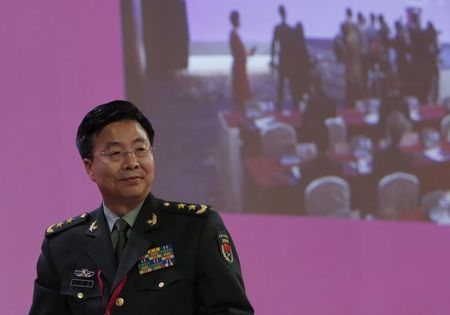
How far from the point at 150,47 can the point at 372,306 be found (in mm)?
1151

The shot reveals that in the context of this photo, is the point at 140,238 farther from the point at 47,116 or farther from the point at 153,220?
the point at 47,116

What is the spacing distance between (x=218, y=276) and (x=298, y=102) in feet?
4.17

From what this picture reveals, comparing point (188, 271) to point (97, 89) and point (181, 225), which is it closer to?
point (181, 225)

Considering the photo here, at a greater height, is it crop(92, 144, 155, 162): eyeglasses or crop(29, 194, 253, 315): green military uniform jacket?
crop(92, 144, 155, 162): eyeglasses

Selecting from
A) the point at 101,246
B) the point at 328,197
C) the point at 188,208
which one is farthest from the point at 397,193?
the point at 101,246

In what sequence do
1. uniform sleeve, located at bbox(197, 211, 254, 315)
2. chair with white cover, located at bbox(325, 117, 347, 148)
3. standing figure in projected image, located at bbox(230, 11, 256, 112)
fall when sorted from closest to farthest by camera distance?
1. uniform sleeve, located at bbox(197, 211, 254, 315)
2. chair with white cover, located at bbox(325, 117, 347, 148)
3. standing figure in projected image, located at bbox(230, 11, 256, 112)

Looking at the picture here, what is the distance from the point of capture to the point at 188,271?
4.64 feet

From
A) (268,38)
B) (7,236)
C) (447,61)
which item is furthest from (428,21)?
(7,236)

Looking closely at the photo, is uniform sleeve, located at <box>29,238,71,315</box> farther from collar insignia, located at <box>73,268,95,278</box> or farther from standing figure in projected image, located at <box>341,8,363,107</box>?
standing figure in projected image, located at <box>341,8,363,107</box>

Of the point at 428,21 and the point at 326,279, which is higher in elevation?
the point at 428,21

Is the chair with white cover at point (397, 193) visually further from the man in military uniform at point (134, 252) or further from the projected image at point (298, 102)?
the man in military uniform at point (134, 252)

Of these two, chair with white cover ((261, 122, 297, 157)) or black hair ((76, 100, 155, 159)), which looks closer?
black hair ((76, 100, 155, 159))

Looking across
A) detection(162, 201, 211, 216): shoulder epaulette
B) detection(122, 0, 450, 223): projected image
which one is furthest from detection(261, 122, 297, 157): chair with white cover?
detection(162, 201, 211, 216): shoulder epaulette

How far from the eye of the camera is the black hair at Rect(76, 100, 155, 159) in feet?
4.68
